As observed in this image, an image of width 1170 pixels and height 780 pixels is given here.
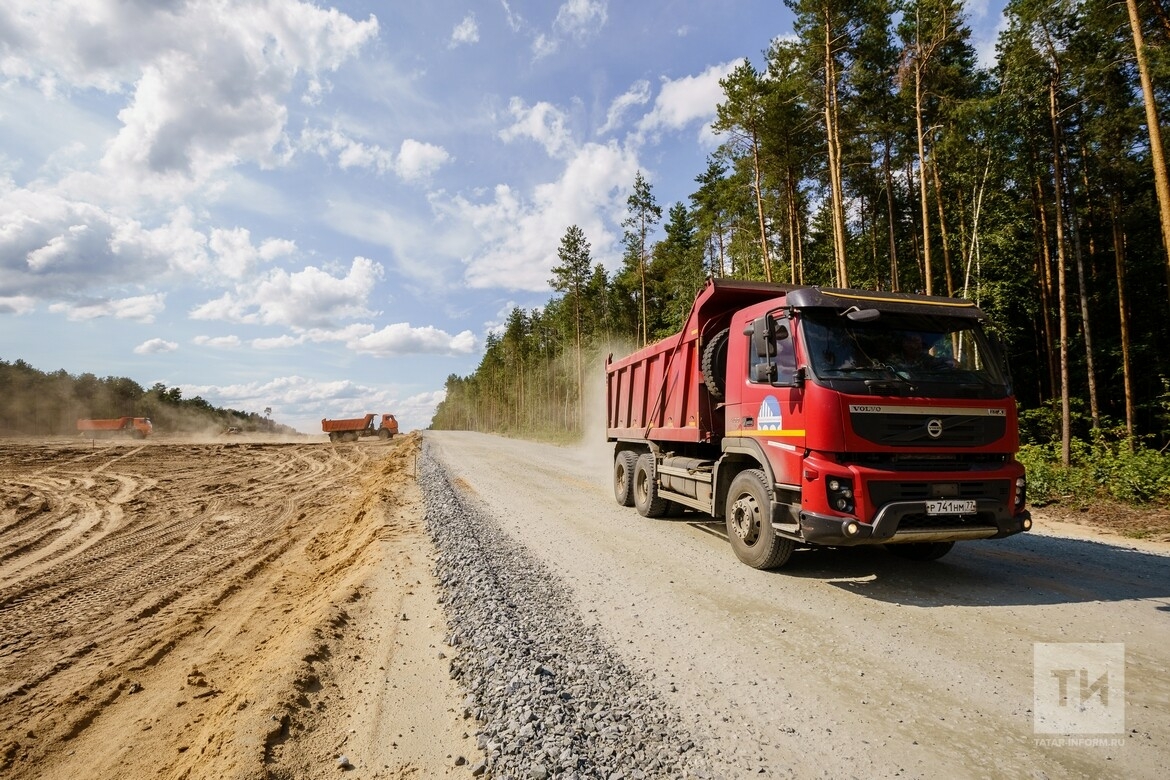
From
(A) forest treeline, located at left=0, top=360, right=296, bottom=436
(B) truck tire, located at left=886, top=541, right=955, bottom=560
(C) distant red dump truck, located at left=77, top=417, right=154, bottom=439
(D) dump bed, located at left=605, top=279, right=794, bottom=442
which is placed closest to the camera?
(B) truck tire, located at left=886, top=541, right=955, bottom=560

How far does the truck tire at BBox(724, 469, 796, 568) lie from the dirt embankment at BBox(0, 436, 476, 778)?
10.8 feet

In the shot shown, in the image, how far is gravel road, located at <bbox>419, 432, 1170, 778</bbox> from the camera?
262 cm

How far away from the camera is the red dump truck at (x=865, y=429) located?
486 centimetres

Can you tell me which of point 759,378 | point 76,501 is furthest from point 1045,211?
point 76,501

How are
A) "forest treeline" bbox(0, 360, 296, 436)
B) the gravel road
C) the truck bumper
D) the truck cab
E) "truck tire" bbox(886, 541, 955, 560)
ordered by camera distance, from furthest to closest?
"forest treeline" bbox(0, 360, 296, 436)
"truck tire" bbox(886, 541, 955, 560)
the truck cab
the truck bumper
the gravel road

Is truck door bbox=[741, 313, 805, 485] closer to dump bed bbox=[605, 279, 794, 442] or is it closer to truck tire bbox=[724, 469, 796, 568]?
truck tire bbox=[724, 469, 796, 568]

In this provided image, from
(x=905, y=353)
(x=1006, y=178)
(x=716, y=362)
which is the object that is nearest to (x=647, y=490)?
(x=716, y=362)

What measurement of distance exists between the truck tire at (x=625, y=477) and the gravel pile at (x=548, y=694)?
4784 mm

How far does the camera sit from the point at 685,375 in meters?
7.92

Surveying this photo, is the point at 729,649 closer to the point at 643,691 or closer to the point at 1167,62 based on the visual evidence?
the point at 643,691

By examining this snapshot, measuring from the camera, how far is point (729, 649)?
12.5 feet

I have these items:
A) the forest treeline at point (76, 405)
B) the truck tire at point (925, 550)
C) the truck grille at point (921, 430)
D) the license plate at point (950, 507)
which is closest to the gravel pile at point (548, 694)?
the truck grille at point (921, 430)

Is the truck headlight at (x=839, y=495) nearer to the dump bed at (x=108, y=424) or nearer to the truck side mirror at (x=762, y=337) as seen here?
the truck side mirror at (x=762, y=337)

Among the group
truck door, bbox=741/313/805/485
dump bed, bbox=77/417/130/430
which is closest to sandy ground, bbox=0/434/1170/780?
truck door, bbox=741/313/805/485
